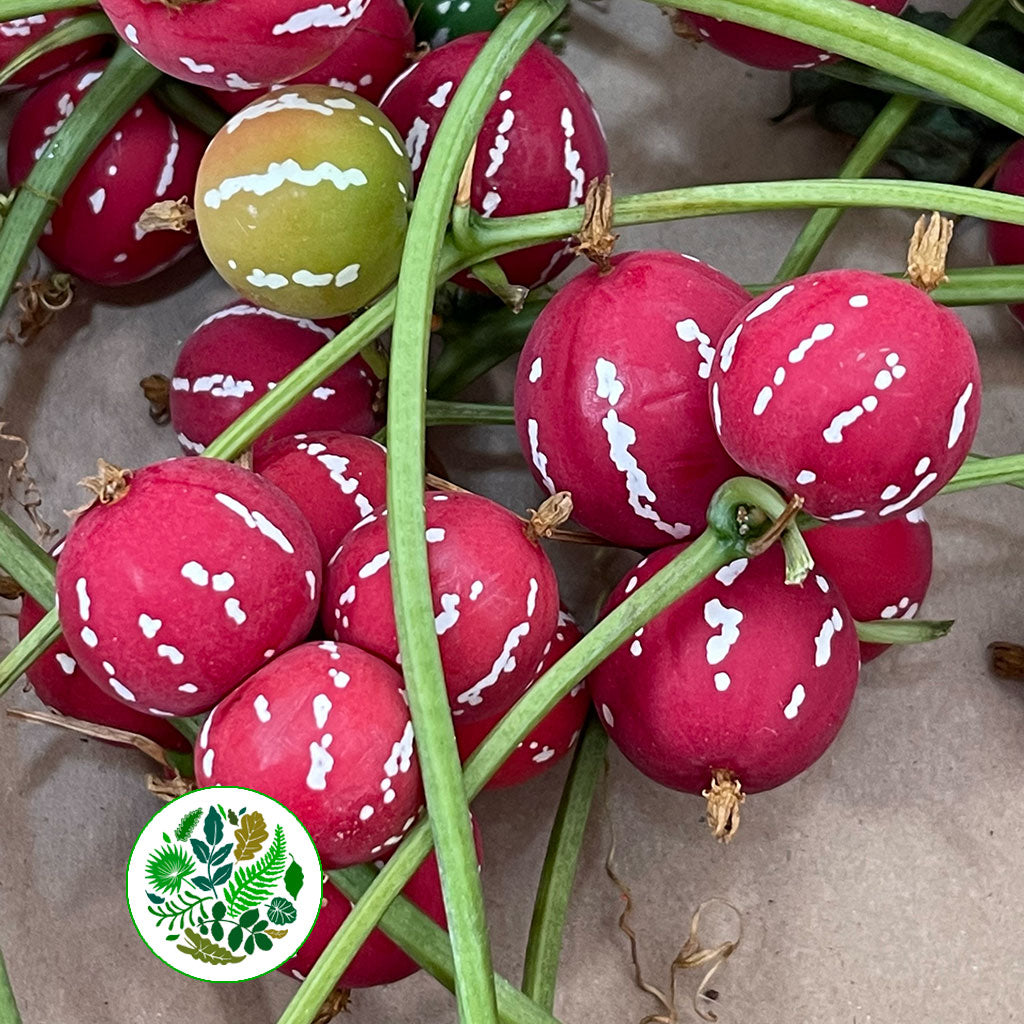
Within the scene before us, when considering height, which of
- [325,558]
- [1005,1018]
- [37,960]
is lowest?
[1005,1018]

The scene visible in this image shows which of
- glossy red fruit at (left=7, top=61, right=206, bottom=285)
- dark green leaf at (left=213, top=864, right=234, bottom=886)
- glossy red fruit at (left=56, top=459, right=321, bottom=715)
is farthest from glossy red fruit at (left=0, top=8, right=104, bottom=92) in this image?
dark green leaf at (left=213, top=864, right=234, bottom=886)

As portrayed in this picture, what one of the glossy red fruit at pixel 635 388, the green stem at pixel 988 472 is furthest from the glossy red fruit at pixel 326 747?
the green stem at pixel 988 472

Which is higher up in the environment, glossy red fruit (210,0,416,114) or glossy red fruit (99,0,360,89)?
glossy red fruit (99,0,360,89)

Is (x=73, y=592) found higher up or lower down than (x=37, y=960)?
higher up

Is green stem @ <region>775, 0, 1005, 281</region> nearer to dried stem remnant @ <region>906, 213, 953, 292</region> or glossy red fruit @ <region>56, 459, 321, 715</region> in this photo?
dried stem remnant @ <region>906, 213, 953, 292</region>

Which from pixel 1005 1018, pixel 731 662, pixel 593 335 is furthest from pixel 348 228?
pixel 1005 1018

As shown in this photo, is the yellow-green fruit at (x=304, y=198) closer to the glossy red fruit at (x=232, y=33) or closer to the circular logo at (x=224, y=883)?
the glossy red fruit at (x=232, y=33)

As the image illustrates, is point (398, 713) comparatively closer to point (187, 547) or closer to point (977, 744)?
point (187, 547)
